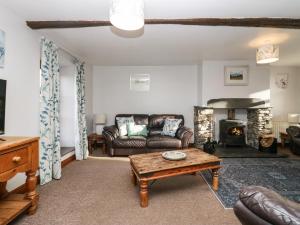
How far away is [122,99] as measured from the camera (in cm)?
574

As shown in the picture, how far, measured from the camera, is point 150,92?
18.8 feet

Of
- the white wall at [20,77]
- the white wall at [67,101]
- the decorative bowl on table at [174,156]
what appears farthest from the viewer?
the white wall at [67,101]

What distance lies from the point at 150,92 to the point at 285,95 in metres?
3.94

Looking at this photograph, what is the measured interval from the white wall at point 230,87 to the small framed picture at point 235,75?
10 cm

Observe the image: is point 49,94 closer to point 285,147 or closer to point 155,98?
point 155,98

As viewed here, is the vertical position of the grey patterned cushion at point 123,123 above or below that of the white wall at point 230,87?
below

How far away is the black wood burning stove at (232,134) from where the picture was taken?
16.7 ft

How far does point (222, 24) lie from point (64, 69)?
3.44 metres

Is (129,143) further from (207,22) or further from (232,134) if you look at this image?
(207,22)

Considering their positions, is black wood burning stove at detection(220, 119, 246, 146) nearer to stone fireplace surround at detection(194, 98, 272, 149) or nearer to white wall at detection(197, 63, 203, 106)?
stone fireplace surround at detection(194, 98, 272, 149)

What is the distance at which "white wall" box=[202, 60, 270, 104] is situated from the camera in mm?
5117

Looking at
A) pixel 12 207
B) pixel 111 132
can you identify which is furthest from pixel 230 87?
pixel 12 207

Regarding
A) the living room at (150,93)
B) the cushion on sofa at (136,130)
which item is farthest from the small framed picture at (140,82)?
the cushion on sofa at (136,130)

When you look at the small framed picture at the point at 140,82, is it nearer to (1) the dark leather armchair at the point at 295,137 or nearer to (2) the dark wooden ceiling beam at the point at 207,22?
(2) the dark wooden ceiling beam at the point at 207,22
